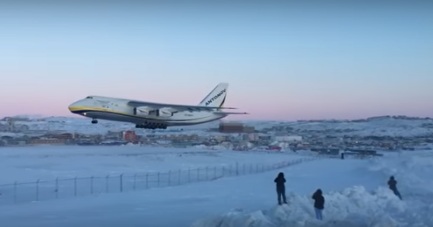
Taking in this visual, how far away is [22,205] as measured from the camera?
19.0 m

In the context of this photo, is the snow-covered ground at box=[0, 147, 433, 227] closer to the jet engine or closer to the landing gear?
the landing gear

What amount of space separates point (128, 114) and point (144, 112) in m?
0.63

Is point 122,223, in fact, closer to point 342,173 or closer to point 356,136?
point 342,173

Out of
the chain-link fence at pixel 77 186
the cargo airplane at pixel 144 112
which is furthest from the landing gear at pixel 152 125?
the chain-link fence at pixel 77 186

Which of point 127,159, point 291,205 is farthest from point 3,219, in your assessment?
point 127,159

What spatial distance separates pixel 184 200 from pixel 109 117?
3.37 m

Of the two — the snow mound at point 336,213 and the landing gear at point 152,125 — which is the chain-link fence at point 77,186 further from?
the snow mound at point 336,213

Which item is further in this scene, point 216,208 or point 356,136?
point 356,136

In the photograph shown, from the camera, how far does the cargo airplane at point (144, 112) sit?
18359 mm

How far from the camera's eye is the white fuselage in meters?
18.4

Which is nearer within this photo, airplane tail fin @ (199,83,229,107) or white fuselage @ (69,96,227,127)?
white fuselage @ (69,96,227,127)

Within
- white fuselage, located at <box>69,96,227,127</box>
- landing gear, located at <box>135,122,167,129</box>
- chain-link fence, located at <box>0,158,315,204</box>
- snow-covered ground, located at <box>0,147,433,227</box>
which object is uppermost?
white fuselage, located at <box>69,96,227,127</box>

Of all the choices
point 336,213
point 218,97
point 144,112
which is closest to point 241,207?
point 336,213

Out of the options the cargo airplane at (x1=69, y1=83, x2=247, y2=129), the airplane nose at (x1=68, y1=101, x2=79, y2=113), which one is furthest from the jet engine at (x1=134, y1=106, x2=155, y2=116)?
the airplane nose at (x1=68, y1=101, x2=79, y2=113)
